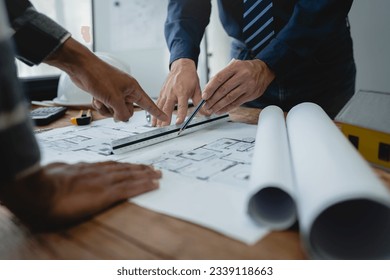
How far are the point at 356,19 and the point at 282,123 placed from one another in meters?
1.03

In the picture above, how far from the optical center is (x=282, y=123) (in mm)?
622

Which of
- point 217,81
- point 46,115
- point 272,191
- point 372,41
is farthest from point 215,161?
point 372,41

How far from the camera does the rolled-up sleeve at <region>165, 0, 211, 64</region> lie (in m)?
0.99

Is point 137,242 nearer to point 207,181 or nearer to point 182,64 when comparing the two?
point 207,181

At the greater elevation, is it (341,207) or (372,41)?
(372,41)

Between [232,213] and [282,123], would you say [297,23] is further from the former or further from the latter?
[232,213]

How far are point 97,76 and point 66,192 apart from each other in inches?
13.3

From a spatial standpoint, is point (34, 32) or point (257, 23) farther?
point (257, 23)

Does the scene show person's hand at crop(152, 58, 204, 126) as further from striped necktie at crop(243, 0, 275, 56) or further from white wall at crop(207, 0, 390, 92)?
white wall at crop(207, 0, 390, 92)

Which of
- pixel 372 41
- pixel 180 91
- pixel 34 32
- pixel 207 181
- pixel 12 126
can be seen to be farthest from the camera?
pixel 372 41

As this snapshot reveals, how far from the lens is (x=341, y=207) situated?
1.16 ft

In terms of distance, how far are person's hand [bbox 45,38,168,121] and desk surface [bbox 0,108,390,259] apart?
33 cm

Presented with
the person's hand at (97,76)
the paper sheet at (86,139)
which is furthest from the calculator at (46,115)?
the person's hand at (97,76)
